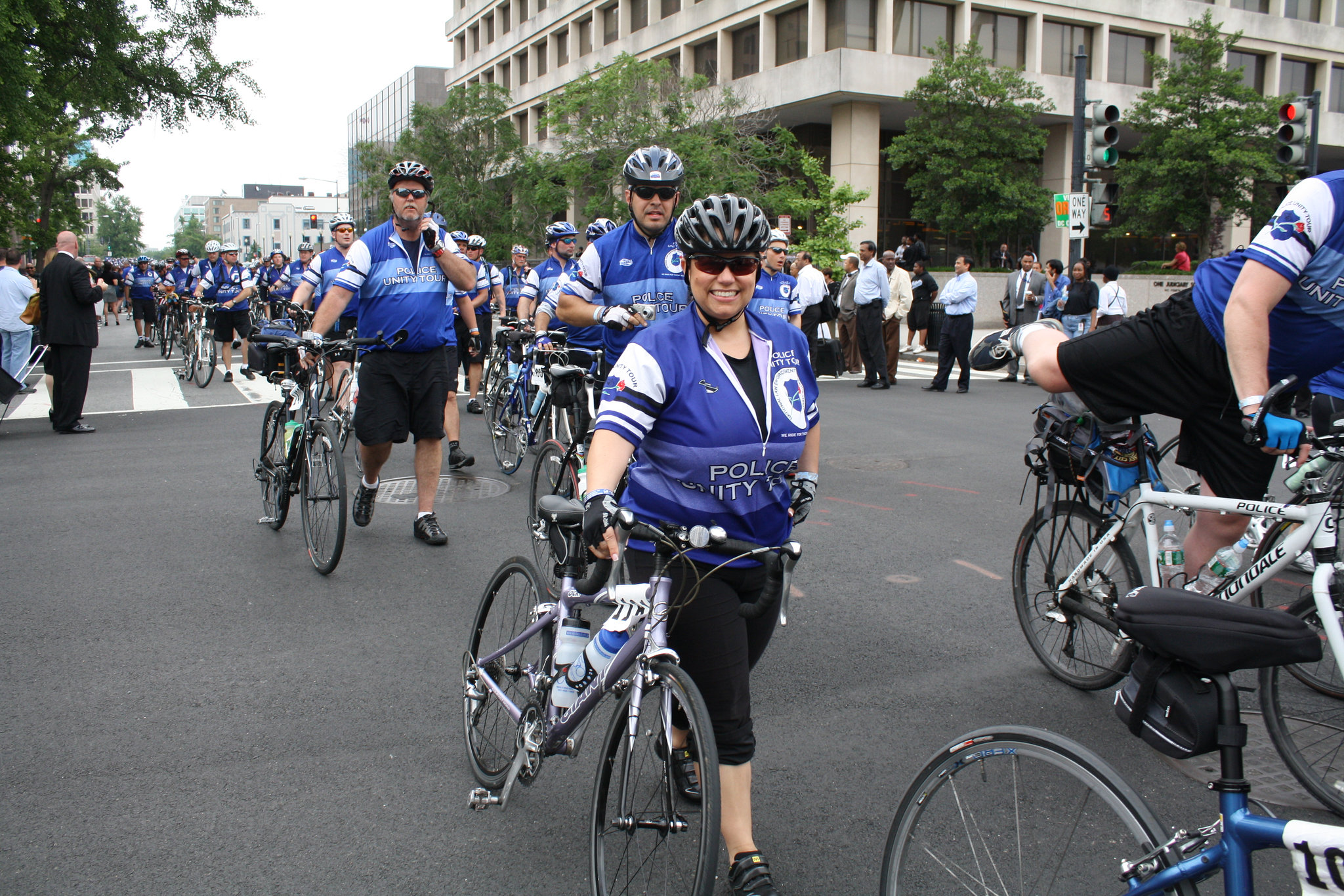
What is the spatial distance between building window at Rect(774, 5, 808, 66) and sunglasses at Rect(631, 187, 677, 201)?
116ft

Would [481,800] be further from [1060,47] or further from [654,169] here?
[1060,47]

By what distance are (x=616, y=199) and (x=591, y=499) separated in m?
30.6

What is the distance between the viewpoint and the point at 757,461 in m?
2.82

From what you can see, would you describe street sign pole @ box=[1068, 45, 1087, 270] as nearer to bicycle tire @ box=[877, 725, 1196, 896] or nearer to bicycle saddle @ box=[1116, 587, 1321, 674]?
bicycle tire @ box=[877, 725, 1196, 896]

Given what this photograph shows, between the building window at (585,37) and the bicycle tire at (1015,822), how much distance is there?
55.7 meters

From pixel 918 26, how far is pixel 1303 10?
69.8ft

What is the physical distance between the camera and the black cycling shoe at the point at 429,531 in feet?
22.0

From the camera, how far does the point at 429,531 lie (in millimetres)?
6742

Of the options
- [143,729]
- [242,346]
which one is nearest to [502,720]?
[143,729]

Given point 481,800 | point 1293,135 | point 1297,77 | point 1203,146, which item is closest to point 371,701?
point 481,800

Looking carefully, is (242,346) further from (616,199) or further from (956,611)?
(956,611)

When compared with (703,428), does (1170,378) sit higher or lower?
higher

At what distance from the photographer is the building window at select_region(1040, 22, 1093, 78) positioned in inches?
1599

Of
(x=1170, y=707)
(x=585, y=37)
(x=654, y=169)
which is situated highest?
(x=585, y=37)
